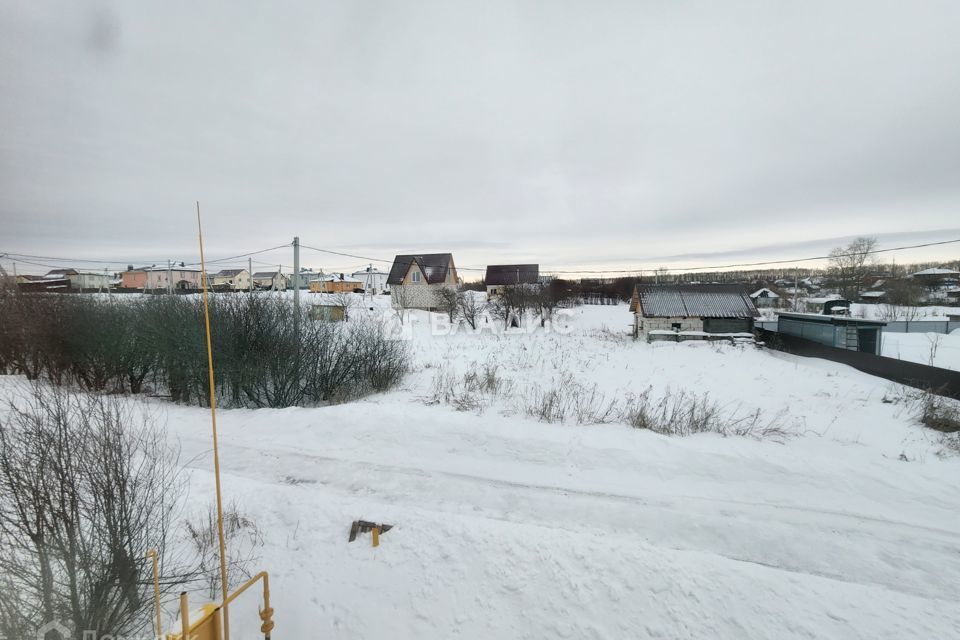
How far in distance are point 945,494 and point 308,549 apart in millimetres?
8700

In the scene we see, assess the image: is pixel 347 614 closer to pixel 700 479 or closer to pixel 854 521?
pixel 700 479

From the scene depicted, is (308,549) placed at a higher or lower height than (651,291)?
lower

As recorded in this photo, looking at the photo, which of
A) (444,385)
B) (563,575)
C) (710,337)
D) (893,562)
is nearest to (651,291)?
(710,337)

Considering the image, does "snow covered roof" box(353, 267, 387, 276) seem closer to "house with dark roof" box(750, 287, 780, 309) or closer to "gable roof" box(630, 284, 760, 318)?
"gable roof" box(630, 284, 760, 318)

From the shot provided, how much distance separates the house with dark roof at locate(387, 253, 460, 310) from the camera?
113 ft

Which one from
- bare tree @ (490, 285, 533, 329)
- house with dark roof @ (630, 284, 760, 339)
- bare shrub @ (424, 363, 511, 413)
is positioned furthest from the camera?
bare tree @ (490, 285, 533, 329)

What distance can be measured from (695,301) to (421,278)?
23.0m

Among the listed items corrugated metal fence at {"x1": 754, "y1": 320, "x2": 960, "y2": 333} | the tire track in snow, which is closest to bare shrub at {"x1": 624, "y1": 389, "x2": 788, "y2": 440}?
the tire track in snow

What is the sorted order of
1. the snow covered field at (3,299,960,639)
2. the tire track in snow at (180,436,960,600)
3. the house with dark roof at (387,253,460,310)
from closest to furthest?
the snow covered field at (3,299,960,639) → the tire track in snow at (180,436,960,600) → the house with dark roof at (387,253,460,310)

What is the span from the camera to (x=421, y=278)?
36406 millimetres

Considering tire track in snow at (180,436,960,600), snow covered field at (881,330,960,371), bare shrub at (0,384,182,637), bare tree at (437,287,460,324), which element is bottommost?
snow covered field at (881,330,960,371)

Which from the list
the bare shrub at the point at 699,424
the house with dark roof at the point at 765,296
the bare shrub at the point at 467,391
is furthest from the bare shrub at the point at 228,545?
the house with dark roof at the point at 765,296

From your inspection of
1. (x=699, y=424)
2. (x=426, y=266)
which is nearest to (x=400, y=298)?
(x=426, y=266)

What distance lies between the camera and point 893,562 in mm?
4184
